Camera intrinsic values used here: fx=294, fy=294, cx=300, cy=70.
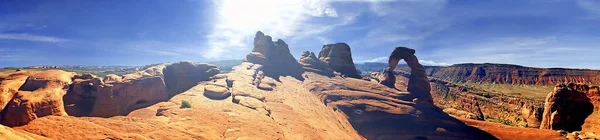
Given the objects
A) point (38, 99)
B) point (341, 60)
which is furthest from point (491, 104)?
point (38, 99)

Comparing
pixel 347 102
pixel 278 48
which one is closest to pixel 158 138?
pixel 347 102

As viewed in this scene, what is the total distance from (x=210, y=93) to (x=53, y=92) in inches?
533

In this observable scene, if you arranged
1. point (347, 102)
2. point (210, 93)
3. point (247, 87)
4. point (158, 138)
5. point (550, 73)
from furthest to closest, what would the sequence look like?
point (550, 73) → point (347, 102) → point (247, 87) → point (210, 93) → point (158, 138)

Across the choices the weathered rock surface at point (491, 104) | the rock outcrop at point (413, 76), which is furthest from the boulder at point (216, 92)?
the weathered rock surface at point (491, 104)

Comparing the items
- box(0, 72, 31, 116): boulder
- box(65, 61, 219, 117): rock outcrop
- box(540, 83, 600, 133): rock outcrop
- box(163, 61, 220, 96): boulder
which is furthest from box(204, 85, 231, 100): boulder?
box(540, 83, 600, 133): rock outcrop

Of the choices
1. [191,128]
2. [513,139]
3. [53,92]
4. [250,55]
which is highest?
[250,55]

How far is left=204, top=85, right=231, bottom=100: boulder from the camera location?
100ft

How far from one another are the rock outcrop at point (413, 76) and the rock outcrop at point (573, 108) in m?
17.5

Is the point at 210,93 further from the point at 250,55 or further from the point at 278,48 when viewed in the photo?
the point at 278,48

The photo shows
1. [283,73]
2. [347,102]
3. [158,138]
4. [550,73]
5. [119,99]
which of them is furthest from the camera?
[550,73]

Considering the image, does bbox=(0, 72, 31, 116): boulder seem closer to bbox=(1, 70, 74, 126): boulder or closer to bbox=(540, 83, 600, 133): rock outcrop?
bbox=(1, 70, 74, 126): boulder

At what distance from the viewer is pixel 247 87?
35.8 meters

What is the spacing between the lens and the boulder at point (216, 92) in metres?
30.6

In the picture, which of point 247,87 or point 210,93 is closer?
point 210,93
